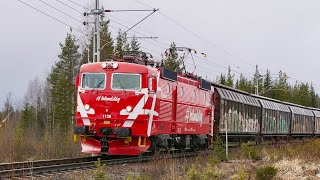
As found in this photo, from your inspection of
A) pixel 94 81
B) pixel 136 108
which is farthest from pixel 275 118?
pixel 94 81

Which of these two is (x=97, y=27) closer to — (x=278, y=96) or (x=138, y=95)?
(x=138, y=95)

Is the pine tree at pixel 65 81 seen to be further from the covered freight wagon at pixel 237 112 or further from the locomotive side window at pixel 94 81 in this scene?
the locomotive side window at pixel 94 81

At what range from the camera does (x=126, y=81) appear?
15812 millimetres

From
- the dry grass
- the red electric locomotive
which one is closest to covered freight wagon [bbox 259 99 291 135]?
the dry grass

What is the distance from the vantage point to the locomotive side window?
15.9 m

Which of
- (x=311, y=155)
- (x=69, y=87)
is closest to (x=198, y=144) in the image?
(x=311, y=155)

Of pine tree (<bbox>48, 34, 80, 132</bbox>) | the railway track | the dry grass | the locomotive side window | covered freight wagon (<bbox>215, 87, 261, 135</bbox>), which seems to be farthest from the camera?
pine tree (<bbox>48, 34, 80, 132</bbox>)

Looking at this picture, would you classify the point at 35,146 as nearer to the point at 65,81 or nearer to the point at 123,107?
the point at 123,107

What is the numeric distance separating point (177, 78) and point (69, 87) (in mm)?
35673

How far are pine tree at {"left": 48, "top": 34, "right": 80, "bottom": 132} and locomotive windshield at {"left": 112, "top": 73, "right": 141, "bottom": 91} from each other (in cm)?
3371

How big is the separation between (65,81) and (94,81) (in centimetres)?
3768

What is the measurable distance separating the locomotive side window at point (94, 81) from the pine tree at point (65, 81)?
3311 cm

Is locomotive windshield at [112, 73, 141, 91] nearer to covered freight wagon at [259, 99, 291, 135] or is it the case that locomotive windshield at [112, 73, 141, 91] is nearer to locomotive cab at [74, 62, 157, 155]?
locomotive cab at [74, 62, 157, 155]

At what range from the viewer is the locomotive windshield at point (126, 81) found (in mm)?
15680
